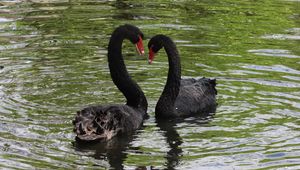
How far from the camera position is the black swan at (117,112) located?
26.8 ft

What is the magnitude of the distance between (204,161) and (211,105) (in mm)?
2165

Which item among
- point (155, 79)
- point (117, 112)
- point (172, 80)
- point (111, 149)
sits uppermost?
point (172, 80)

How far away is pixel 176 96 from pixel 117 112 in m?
1.18

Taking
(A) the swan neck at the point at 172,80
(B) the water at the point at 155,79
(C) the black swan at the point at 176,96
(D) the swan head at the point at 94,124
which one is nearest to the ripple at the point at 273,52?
(B) the water at the point at 155,79

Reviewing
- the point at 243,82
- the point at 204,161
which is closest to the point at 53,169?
the point at 204,161

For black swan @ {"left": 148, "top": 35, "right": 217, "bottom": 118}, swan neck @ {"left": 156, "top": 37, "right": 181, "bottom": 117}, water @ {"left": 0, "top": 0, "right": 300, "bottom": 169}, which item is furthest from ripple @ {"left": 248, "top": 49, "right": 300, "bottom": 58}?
swan neck @ {"left": 156, "top": 37, "right": 181, "bottom": 117}

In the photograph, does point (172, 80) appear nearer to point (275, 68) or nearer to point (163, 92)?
point (163, 92)

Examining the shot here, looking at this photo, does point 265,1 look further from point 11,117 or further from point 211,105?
point 11,117

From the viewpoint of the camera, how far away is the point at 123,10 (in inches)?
619

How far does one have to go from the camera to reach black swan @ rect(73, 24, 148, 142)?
816cm

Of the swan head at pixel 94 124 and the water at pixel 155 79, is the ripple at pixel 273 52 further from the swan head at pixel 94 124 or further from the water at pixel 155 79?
the swan head at pixel 94 124

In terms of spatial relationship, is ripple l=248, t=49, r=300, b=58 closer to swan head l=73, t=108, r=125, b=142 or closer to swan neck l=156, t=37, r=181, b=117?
swan neck l=156, t=37, r=181, b=117

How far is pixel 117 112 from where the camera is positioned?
8484 mm

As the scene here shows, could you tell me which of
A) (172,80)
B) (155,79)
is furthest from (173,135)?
(155,79)
